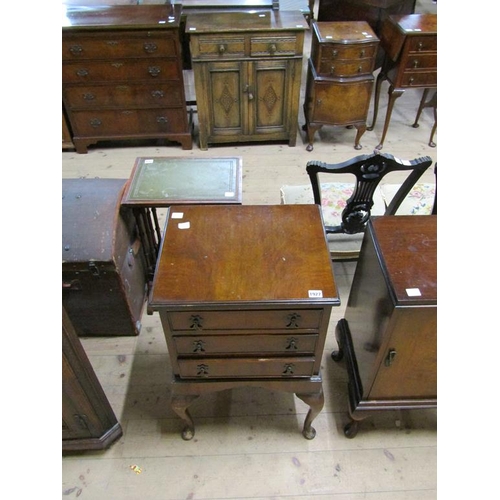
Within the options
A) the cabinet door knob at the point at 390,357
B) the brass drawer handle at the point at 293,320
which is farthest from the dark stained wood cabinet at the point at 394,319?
the brass drawer handle at the point at 293,320

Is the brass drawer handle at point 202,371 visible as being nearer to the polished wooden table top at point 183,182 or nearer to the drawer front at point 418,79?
the polished wooden table top at point 183,182

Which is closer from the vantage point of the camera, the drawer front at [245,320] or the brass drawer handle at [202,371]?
the drawer front at [245,320]

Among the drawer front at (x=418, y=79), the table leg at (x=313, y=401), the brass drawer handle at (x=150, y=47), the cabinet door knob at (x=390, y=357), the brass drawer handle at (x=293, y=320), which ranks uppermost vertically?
the brass drawer handle at (x=150, y=47)

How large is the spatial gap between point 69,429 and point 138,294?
0.69 meters

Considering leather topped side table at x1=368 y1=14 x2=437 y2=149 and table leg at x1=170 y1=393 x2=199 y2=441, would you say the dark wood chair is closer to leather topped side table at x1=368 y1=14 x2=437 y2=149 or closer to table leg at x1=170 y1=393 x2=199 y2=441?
table leg at x1=170 y1=393 x2=199 y2=441

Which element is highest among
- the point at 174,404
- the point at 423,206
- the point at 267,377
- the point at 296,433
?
the point at 423,206

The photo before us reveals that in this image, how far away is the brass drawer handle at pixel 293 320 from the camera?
113 centimetres

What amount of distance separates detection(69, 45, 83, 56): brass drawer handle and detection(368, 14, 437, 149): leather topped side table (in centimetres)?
217

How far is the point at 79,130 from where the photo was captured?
3059 mm

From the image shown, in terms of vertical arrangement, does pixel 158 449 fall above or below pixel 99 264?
below

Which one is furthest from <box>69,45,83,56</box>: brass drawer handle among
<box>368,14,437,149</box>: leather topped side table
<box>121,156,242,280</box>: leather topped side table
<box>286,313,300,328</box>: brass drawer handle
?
<box>286,313,300,328</box>: brass drawer handle

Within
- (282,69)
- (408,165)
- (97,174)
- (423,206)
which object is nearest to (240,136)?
(282,69)

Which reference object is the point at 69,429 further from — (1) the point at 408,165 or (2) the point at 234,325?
(1) the point at 408,165

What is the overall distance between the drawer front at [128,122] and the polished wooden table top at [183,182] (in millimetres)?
1228
